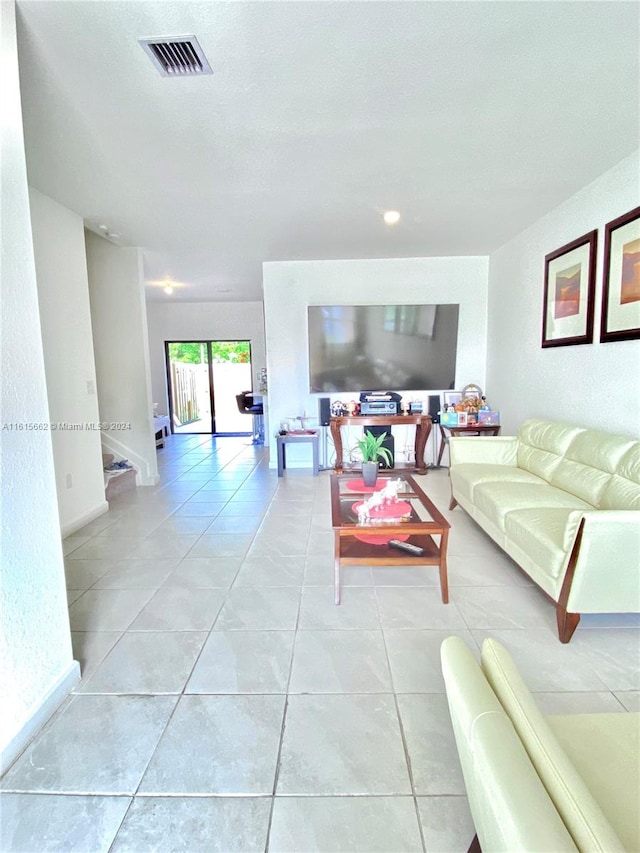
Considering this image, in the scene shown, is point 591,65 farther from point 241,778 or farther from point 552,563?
point 241,778

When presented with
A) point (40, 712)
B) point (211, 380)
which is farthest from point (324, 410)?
point (40, 712)

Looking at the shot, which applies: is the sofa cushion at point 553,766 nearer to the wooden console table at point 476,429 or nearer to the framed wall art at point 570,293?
the framed wall art at point 570,293

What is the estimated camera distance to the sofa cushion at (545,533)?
1.88m

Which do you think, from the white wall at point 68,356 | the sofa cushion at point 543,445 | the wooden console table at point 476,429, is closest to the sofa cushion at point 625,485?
the sofa cushion at point 543,445

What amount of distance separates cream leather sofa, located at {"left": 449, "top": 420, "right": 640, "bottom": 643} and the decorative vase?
78 cm

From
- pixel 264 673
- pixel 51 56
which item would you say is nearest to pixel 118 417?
pixel 51 56

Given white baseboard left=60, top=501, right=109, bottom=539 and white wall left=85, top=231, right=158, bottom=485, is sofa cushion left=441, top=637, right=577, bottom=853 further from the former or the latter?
white wall left=85, top=231, right=158, bottom=485

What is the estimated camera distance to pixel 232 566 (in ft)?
8.90

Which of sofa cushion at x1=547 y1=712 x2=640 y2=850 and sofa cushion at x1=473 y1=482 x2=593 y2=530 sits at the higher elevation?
sofa cushion at x1=473 y1=482 x2=593 y2=530

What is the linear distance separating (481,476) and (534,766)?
8.65ft

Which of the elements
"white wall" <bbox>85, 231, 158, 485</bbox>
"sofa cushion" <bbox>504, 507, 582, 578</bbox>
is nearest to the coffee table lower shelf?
"sofa cushion" <bbox>504, 507, 582, 578</bbox>

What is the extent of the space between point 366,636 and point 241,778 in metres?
0.83

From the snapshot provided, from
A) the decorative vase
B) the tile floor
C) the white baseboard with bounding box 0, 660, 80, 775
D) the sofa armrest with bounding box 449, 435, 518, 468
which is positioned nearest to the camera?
the tile floor

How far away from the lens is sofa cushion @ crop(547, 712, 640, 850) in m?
0.80
